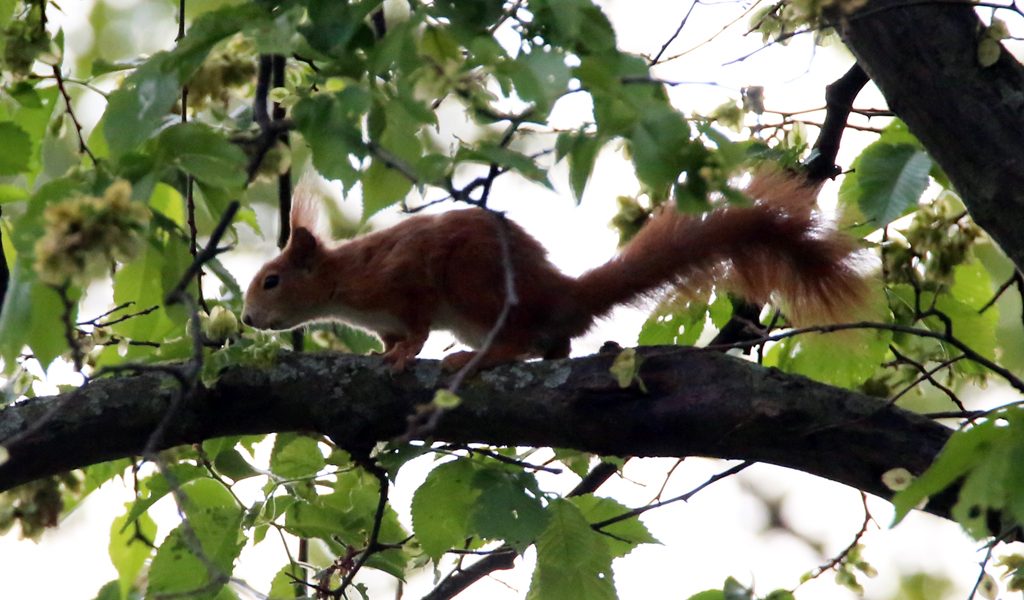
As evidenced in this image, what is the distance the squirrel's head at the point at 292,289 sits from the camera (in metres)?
3.85

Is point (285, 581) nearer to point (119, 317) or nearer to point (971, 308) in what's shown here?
point (119, 317)

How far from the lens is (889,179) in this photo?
104 inches

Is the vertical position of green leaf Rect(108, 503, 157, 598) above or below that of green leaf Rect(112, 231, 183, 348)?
below

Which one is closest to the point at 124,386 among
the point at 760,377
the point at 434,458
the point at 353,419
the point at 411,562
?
the point at 353,419

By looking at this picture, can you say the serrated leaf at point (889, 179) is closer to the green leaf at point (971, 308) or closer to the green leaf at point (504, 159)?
the green leaf at point (971, 308)

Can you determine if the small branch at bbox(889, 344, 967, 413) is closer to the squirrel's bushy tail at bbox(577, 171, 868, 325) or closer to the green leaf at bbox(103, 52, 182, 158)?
the squirrel's bushy tail at bbox(577, 171, 868, 325)

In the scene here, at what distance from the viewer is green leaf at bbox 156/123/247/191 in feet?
6.32

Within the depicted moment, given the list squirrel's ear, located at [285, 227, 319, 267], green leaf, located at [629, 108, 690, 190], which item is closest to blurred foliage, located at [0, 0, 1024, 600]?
green leaf, located at [629, 108, 690, 190]

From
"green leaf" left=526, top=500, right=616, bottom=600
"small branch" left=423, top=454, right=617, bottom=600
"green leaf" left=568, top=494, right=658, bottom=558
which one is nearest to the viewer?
"green leaf" left=526, top=500, right=616, bottom=600

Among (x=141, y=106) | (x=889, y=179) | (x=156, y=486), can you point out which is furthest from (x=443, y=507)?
(x=889, y=179)

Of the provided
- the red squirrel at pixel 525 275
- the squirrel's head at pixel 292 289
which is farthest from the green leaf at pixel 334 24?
the squirrel's head at pixel 292 289

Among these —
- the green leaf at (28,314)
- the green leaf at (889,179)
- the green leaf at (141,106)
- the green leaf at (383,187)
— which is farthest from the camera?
the green leaf at (889,179)

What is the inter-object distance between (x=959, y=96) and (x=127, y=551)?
217 centimetres

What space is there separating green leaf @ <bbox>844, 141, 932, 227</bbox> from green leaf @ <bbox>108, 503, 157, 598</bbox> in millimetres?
1869
